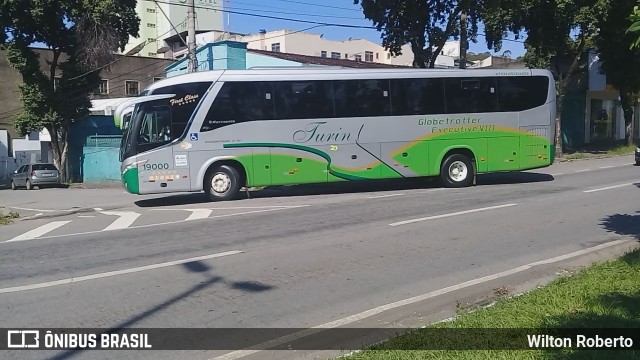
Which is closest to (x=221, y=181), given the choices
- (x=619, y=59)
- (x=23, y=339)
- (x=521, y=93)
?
(x=521, y=93)

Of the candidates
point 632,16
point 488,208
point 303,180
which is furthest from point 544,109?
point 632,16

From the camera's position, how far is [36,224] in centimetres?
1353

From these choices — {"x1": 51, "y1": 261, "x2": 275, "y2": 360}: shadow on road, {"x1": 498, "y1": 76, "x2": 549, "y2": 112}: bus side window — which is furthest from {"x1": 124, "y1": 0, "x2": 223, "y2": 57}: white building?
{"x1": 51, "y1": 261, "x2": 275, "y2": 360}: shadow on road

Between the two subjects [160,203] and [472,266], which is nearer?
[472,266]

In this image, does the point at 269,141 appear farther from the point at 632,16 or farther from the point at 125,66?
the point at 125,66

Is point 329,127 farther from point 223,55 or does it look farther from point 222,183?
point 223,55

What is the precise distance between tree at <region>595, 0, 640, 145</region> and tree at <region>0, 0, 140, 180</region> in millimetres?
24595

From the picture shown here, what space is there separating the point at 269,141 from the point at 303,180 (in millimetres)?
1458

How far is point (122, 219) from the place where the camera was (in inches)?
527

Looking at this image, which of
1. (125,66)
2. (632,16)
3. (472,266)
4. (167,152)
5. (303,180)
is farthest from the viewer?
(125,66)

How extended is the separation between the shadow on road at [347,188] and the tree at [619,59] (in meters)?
11.4

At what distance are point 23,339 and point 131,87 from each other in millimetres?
52209

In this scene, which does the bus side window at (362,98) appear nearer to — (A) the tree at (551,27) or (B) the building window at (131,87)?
(A) the tree at (551,27)

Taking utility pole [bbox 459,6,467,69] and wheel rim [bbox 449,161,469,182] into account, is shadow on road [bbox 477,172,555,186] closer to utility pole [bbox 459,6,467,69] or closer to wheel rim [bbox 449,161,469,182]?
wheel rim [bbox 449,161,469,182]
